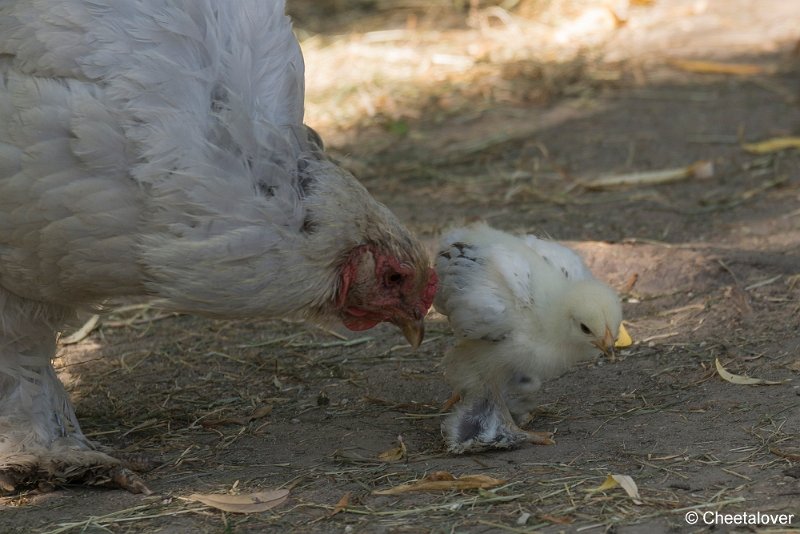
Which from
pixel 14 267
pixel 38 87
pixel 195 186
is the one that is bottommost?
pixel 14 267

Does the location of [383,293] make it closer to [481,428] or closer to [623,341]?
[481,428]

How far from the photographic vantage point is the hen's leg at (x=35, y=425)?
3926 mm

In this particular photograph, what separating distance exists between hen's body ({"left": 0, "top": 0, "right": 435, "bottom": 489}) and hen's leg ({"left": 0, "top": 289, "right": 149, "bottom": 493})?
184mm

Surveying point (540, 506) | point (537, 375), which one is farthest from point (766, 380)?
point (540, 506)

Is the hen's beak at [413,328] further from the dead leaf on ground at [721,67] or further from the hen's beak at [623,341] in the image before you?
the dead leaf on ground at [721,67]

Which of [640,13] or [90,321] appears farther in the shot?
[640,13]

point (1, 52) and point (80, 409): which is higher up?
point (1, 52)

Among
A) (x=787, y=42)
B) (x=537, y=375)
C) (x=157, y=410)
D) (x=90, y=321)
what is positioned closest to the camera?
(x=537, y=375)

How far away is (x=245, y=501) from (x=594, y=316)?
1468mm

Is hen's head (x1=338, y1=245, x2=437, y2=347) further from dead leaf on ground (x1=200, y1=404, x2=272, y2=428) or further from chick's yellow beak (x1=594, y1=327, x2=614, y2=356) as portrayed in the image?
dead leaf on ground (x1=200, y1=404, x2=272, y2=428)

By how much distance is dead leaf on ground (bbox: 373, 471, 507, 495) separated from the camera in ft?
12.1

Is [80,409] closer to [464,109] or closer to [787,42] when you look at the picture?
[464,109]

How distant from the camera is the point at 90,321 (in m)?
5.68

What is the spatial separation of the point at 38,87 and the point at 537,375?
2134mm
